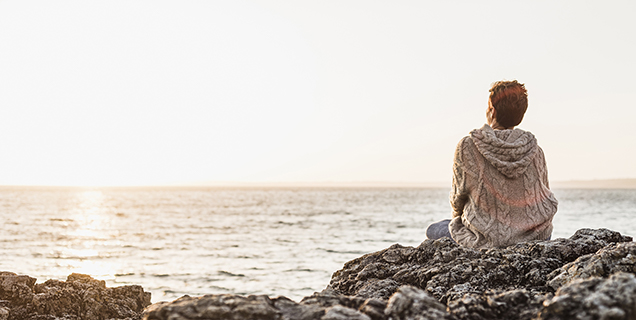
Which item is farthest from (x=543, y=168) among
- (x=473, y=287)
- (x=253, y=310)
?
(x=253, y=310)

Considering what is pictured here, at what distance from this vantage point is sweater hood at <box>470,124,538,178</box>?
16.9 feet

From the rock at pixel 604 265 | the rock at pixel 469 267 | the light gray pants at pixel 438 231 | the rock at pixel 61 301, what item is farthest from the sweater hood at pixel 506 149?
the rock at pixel 61 301

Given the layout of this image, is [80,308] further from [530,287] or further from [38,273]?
[38,273]

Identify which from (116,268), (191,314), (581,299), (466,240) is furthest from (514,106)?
(116,268)

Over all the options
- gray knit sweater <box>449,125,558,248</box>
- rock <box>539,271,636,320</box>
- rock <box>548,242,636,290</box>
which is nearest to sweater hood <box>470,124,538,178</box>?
gray knit sweater <box>449,125,558,248</box>

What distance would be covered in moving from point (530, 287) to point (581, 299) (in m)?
1.58

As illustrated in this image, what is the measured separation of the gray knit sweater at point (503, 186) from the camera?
17.0 feet

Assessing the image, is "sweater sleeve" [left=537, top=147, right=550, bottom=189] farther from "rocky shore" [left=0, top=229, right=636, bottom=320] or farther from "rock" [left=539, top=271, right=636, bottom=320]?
"rock" [left=539, top=271, right=636, bottom=320]

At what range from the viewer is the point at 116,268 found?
15.2 m

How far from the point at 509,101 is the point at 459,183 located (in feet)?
3.16

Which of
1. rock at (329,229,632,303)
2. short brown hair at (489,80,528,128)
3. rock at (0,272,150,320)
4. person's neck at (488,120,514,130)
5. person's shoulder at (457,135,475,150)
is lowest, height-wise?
rock at (0,272,150,320)

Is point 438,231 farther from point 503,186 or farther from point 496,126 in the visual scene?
point 496,126

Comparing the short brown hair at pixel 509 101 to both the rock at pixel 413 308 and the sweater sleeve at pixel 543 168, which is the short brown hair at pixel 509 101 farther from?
the rock at pixel 413 308

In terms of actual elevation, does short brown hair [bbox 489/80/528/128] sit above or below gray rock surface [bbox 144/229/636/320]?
above
